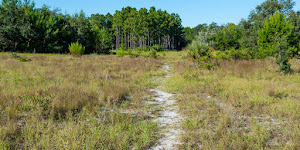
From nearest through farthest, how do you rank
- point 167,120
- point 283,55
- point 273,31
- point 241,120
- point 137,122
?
1. point 137,122
2. point 241,120
3. point 167,120
4. point 283,55
5. point 273,31

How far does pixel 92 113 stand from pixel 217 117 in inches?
117

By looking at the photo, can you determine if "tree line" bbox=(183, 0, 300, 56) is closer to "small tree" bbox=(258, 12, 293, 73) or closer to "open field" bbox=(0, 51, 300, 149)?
"small tree" bbox=(258, 12, 293, 73)

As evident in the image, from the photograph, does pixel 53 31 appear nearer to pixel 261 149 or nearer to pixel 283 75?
pixel 283 75

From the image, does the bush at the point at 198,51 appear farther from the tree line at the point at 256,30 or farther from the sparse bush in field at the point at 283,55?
the tree line at the point at 256,30

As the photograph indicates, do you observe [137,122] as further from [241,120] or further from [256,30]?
[256,30]

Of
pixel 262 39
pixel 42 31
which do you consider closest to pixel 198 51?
pixel 262 39

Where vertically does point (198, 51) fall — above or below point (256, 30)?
below

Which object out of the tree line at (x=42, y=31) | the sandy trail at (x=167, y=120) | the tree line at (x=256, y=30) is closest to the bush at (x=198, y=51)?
the sandy trail at (x=167, y=120)

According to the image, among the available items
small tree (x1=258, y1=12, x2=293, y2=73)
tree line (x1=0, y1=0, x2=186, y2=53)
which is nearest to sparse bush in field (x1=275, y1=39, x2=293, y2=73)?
small tree (x1=258, y1=12, x2=293, y2=73)

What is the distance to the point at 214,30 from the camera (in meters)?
38.0

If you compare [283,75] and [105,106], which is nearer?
[105,106]

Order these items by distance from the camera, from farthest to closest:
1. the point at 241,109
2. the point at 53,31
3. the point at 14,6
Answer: the point at 53,31, the point at 14,6, the point at 241,109

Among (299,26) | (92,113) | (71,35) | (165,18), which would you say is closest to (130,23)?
(165,18)

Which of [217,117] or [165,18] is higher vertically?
[165,18]
